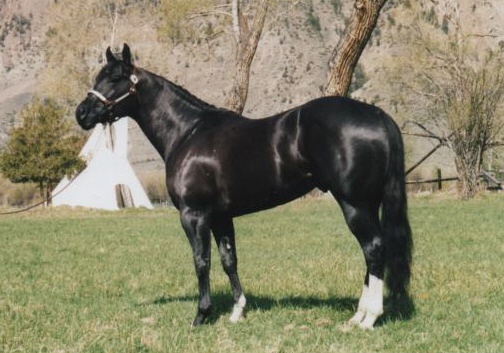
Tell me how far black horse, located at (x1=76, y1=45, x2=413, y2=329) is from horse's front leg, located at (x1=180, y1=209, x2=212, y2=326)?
10 millimetres

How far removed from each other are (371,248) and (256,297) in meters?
2.47

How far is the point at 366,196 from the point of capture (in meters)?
5.67

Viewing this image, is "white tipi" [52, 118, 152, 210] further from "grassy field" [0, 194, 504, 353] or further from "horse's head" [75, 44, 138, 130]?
"horse's head" [75, 44, 138, 130]

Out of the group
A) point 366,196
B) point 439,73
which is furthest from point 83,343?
point 439,73

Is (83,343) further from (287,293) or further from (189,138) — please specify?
(287,293)

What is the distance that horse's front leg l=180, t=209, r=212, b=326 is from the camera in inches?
246

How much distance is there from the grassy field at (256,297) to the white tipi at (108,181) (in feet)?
78.9

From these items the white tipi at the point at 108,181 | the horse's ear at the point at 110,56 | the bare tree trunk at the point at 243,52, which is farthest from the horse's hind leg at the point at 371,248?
the white tipi at the point at 108,181

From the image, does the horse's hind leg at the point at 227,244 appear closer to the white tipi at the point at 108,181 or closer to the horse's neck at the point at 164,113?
the horse's neck at the point at 164,113

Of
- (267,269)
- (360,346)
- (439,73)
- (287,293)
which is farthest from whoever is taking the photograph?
(439,73)

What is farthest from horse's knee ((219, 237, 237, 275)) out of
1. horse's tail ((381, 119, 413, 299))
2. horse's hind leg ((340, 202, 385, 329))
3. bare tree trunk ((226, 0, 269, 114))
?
bare tree trunk ((226, 0, 269, 114))

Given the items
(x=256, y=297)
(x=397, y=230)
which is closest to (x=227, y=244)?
(x=256, y=297)

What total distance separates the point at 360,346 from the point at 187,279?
461 centimetres

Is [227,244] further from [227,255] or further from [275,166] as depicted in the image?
[275,166]
